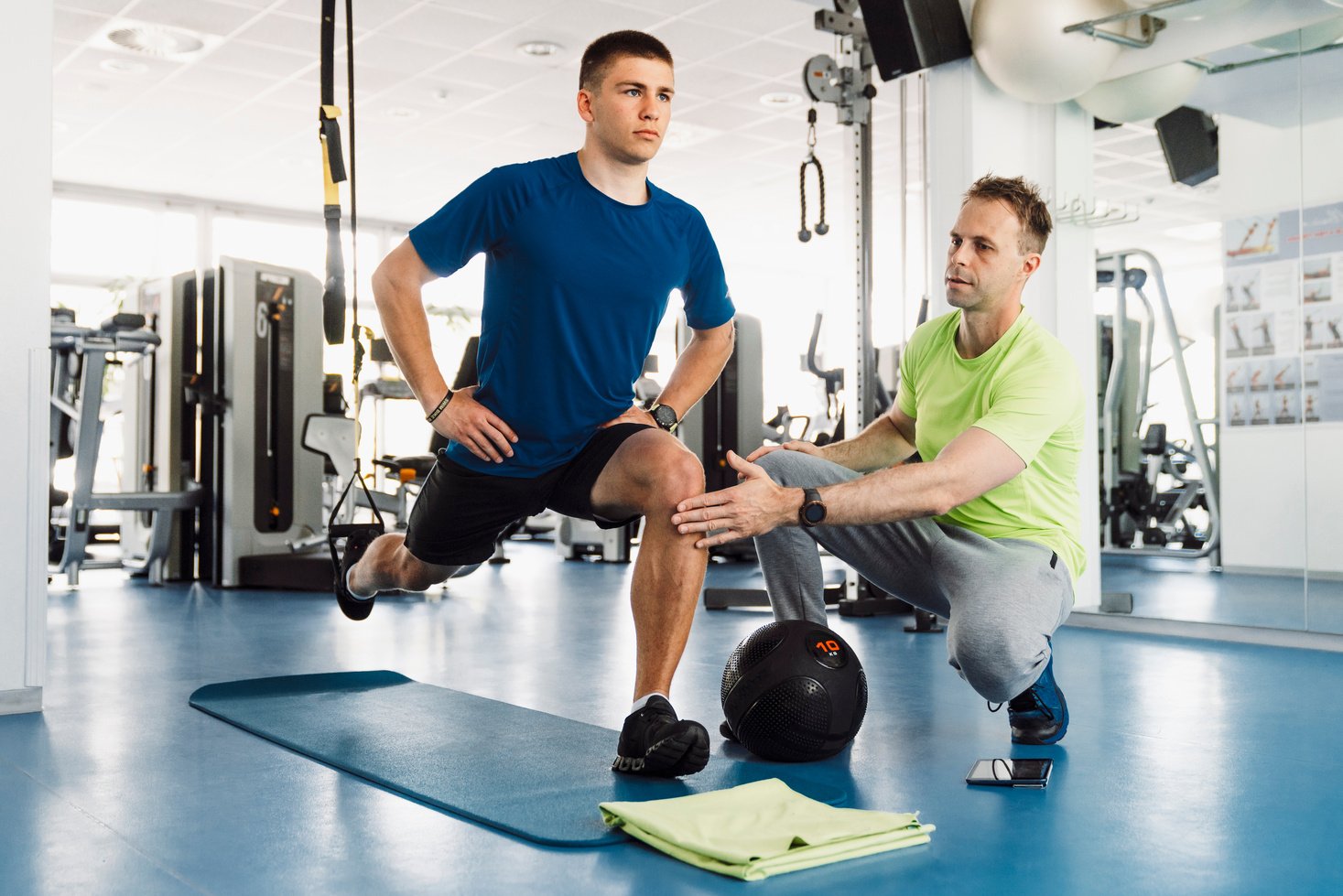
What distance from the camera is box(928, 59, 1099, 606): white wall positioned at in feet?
15.3

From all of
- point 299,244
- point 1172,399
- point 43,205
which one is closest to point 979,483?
point 43,205

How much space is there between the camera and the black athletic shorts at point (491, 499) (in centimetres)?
238

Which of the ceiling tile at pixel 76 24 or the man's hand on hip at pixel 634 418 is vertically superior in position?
the ceiling tile at pixel 76 24

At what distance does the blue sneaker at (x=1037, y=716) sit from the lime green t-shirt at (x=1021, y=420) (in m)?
0.26

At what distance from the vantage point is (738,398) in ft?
24.8

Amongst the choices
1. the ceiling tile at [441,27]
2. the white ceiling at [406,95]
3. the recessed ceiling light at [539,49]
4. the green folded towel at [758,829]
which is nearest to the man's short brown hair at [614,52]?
the green folded towel at [758,829]

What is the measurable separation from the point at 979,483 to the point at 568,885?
1106 mm

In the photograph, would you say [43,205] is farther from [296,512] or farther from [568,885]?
[296,512]

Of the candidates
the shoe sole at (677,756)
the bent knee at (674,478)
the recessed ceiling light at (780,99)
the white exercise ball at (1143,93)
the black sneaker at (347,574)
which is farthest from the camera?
the recessed ceiling light at (780,99)

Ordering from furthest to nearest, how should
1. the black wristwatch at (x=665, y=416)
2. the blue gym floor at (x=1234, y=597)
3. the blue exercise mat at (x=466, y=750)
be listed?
the blue gym floor at (x=1234, y=597), the black wristwatch at (x=665, y=416), the blue exercise mat at (x=466, y=750)

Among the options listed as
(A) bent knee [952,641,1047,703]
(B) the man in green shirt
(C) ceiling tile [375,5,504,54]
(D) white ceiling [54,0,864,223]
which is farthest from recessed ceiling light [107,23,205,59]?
(A) bent knee [952,641,1047,703]

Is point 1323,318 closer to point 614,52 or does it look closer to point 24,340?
point 614,52

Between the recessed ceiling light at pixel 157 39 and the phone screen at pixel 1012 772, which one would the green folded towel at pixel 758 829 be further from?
the recessed ceiling light at pixel 157 39

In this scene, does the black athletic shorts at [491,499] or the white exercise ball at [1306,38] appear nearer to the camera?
the black athletic shorts at [491,499]
